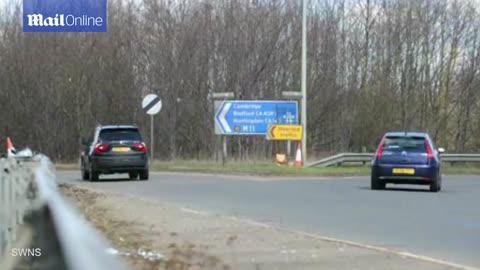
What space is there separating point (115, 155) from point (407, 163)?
900 cm

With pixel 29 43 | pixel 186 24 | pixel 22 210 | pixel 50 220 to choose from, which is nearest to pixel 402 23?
pixel 186 24

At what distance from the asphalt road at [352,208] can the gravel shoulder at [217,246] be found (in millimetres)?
873

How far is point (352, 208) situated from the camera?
15.4 m

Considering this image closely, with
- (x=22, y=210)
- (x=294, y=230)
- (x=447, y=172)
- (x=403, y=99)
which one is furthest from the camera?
(x=403, y=99)

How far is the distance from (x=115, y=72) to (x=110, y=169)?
21.5m

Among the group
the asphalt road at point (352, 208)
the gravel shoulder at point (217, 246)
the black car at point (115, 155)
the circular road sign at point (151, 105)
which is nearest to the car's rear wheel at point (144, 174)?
the black car at point (115, 155)

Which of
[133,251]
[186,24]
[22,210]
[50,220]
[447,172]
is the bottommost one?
[447,172]

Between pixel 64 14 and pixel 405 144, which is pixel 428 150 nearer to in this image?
pixel 405 144

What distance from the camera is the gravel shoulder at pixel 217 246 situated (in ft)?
27.5

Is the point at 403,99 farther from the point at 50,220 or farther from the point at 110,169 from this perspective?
the point at 50,220

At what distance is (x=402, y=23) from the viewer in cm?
5200

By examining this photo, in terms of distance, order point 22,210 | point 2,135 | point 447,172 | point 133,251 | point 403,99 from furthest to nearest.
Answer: point 403,99, point 2,135, point 447,172, point 133,251, point 22,210

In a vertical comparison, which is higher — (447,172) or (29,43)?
(29,43)

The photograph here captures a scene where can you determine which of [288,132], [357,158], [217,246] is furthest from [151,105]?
[217,246]
